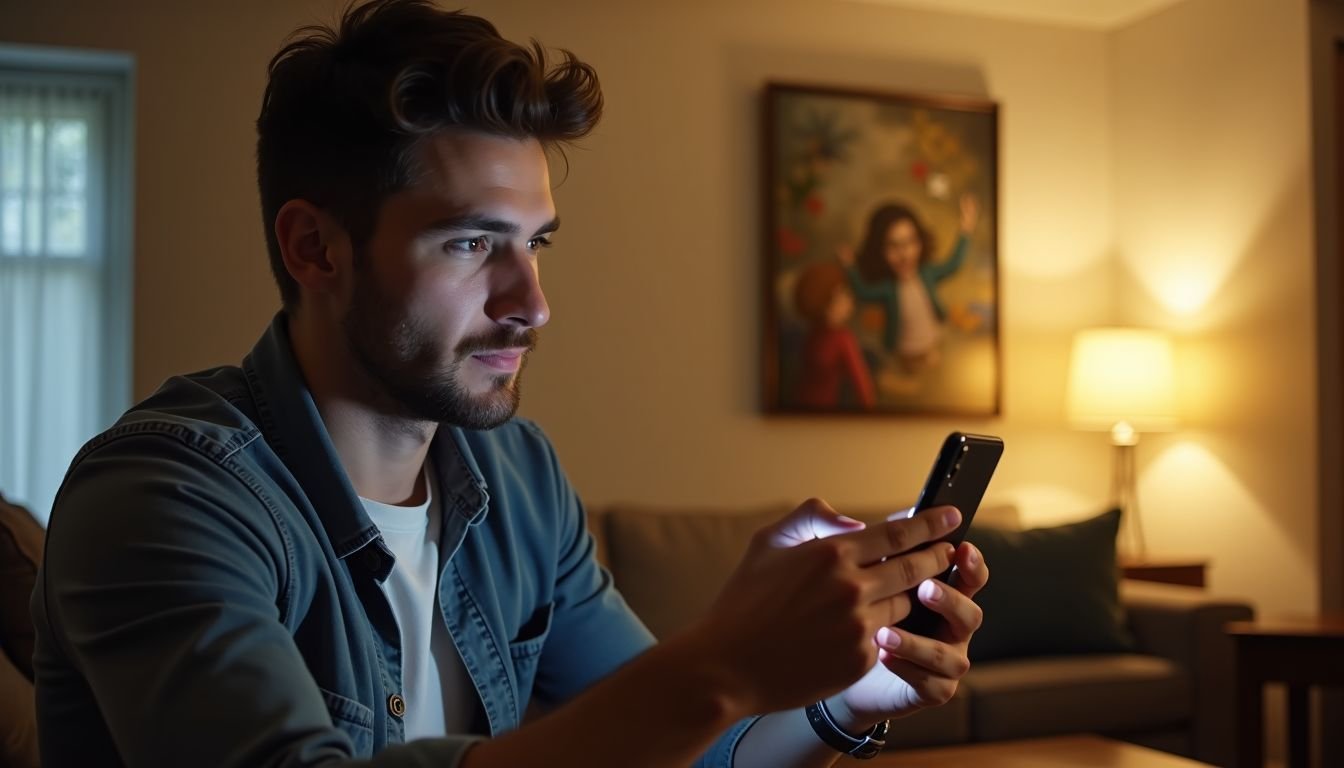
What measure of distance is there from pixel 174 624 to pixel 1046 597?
2.91m

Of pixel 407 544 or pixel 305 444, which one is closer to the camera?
pixel 305 444

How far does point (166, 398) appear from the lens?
116 cm

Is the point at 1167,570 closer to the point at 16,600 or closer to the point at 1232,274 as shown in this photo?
the point at 1232,274

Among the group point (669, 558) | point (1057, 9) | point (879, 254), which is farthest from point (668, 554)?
point (1057, 9)

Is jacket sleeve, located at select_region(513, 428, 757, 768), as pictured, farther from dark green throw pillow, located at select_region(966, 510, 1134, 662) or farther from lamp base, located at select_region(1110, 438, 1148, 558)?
lamp base, located at select_region(1110, 438, 1148, 558)

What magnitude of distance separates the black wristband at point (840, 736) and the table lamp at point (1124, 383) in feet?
10.4

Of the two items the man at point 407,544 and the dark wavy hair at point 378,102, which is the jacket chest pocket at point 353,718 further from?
the dark wavy hair at point 378,102

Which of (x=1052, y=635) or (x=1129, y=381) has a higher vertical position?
(x=1129, y=381)

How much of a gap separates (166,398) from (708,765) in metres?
0.68

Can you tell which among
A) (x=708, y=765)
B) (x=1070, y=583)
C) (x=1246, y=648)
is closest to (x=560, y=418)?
(x=1070, y=583)

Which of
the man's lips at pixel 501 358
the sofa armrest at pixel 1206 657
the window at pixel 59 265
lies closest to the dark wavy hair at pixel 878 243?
the sofa armrest at pixel 1206 657

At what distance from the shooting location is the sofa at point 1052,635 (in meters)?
3.18

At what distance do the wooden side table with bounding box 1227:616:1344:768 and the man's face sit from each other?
2.41 meters

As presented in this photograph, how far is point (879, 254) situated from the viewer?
4.44 meters
